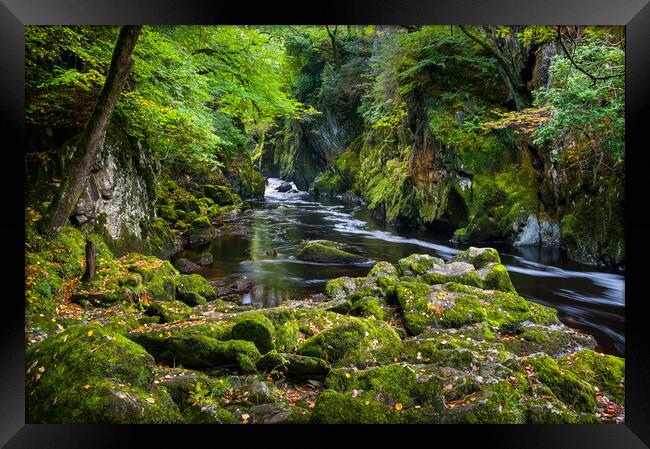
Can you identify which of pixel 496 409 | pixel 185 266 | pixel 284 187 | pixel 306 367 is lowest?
pixel 496 409

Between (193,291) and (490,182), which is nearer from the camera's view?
(193,291)

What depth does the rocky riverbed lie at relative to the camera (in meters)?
3.43

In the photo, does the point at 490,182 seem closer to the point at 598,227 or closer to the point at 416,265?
the point at 598,227

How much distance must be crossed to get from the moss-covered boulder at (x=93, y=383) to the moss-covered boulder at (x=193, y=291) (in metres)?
3.98

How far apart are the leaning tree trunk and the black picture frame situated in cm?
255

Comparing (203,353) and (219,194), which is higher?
(219,194)

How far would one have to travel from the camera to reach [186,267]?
1116 cm

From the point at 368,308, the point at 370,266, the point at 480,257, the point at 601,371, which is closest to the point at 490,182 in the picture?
the point at 370,266

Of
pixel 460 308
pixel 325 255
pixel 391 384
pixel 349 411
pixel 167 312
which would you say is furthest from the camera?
pixel 325 255

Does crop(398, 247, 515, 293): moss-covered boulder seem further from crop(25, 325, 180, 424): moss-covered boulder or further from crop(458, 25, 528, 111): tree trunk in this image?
crop(458, 25, 528, 111): tree trunk
